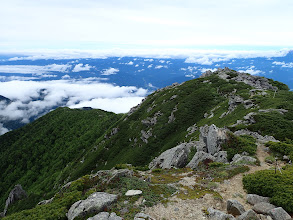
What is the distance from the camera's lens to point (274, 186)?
16281mm

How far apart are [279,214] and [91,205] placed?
14.8 meters

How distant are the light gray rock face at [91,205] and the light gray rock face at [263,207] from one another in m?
12.0

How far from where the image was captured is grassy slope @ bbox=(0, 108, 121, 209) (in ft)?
457

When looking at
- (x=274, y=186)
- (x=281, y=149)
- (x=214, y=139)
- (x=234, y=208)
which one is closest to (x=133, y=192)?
(x=234, y=208)

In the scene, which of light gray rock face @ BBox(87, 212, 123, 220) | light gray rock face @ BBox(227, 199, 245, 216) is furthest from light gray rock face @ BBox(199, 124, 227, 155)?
light gray rock face @ BBox(87, 212, 123, 220)

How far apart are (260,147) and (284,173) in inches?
415

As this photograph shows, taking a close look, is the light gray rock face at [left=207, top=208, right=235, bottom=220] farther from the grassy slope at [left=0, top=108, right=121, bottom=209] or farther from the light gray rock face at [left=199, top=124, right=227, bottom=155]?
the grassy slope at [left=0, top=108, right=121, bottom=209]

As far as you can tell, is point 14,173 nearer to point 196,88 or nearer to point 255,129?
point 196,88

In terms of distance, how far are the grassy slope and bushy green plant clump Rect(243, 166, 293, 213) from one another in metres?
127

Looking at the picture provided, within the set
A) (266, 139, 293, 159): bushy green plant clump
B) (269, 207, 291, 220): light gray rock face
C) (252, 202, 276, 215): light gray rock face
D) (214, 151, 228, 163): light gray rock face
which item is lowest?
(214, 151, 228, 163): light gray rock face

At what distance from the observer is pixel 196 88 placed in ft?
354

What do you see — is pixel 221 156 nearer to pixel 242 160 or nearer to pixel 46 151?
pixel 242 160

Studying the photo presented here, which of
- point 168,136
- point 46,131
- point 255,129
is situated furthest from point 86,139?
point 255,129

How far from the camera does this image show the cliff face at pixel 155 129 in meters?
42.8
